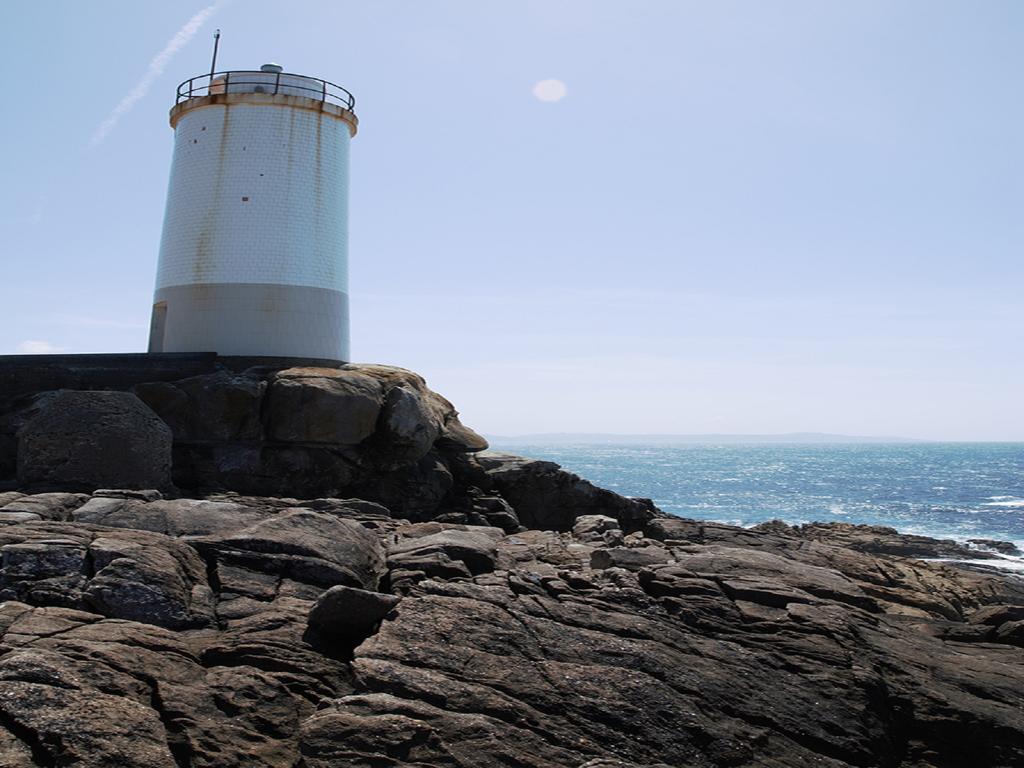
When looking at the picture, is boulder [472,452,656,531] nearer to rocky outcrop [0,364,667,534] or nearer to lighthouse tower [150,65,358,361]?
rocky outcrop [0,364,667,534]

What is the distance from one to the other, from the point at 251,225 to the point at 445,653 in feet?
65.5

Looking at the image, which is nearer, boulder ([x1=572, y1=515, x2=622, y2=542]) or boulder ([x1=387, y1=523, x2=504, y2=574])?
boulder ([x1=387, y1=523, x2=504, y2=574])

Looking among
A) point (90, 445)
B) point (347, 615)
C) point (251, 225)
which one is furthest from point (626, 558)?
point (251, 225)

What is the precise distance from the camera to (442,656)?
813 cm

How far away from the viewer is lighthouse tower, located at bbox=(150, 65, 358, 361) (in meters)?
25.4

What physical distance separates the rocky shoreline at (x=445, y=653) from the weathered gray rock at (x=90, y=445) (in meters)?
3.35

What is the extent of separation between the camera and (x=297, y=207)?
2595 cm

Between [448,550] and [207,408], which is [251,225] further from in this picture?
[448,550]

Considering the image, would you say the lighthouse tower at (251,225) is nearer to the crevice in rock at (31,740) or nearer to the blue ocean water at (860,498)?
the crevice in rock at (31,740)

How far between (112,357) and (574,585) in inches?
650

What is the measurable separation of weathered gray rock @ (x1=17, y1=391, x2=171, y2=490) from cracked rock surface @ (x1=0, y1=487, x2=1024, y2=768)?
3625mm

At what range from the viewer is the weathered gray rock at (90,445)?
1548 cm

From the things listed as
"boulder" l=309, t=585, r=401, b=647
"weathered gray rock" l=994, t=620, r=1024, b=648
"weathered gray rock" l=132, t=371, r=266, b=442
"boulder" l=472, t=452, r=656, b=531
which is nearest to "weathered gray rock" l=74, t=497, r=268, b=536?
"boulder" l=309, t=585, r=401, b=647

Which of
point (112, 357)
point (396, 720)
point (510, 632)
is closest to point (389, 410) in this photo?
point (112, 357)
